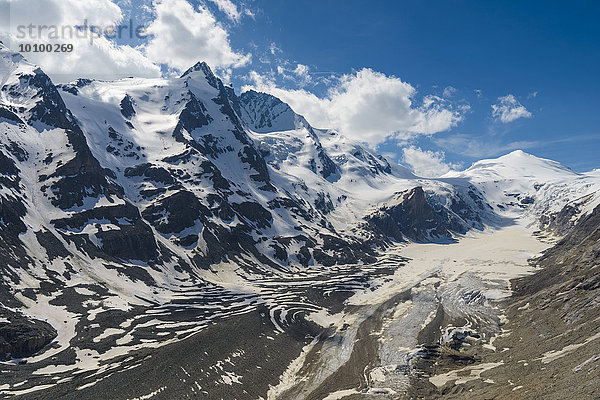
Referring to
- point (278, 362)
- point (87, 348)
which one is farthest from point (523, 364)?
point (87, 348)

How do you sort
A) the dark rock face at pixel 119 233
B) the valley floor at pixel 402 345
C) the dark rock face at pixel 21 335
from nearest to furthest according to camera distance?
the valley floor at pixel 402 345 < the dark rock face at pixel 21 335 < the dark rock face at pixel 119 233

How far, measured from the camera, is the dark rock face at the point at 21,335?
257ft

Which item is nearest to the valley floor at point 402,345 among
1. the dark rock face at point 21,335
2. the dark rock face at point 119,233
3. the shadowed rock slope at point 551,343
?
the shadowed rock slope at point 551,343

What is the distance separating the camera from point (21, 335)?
82.0 metres

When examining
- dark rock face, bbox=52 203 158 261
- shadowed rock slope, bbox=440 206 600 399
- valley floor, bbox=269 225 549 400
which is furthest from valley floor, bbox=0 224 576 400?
dark rock face, bbox=52 203 158 261

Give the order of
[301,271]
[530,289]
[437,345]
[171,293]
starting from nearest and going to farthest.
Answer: [437,345] < [530,289] < [171,293] < [301,271]

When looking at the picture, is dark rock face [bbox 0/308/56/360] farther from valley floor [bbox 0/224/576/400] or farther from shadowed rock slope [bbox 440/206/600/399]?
shadowed rock slope [bbox 440/206/600/399]

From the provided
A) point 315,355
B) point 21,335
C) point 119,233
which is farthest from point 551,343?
point 119,233

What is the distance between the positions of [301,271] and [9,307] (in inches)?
5071

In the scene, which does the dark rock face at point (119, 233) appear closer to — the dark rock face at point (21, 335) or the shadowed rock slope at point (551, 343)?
the dark rock face at point (21, 335)

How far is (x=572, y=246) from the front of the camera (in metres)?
157

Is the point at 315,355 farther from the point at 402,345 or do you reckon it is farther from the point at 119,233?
the point at 119,233

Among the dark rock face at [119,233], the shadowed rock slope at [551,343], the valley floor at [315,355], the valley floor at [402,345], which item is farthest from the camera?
the dark rock face at [119,233]

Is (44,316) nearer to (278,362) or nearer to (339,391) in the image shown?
(278,362)
